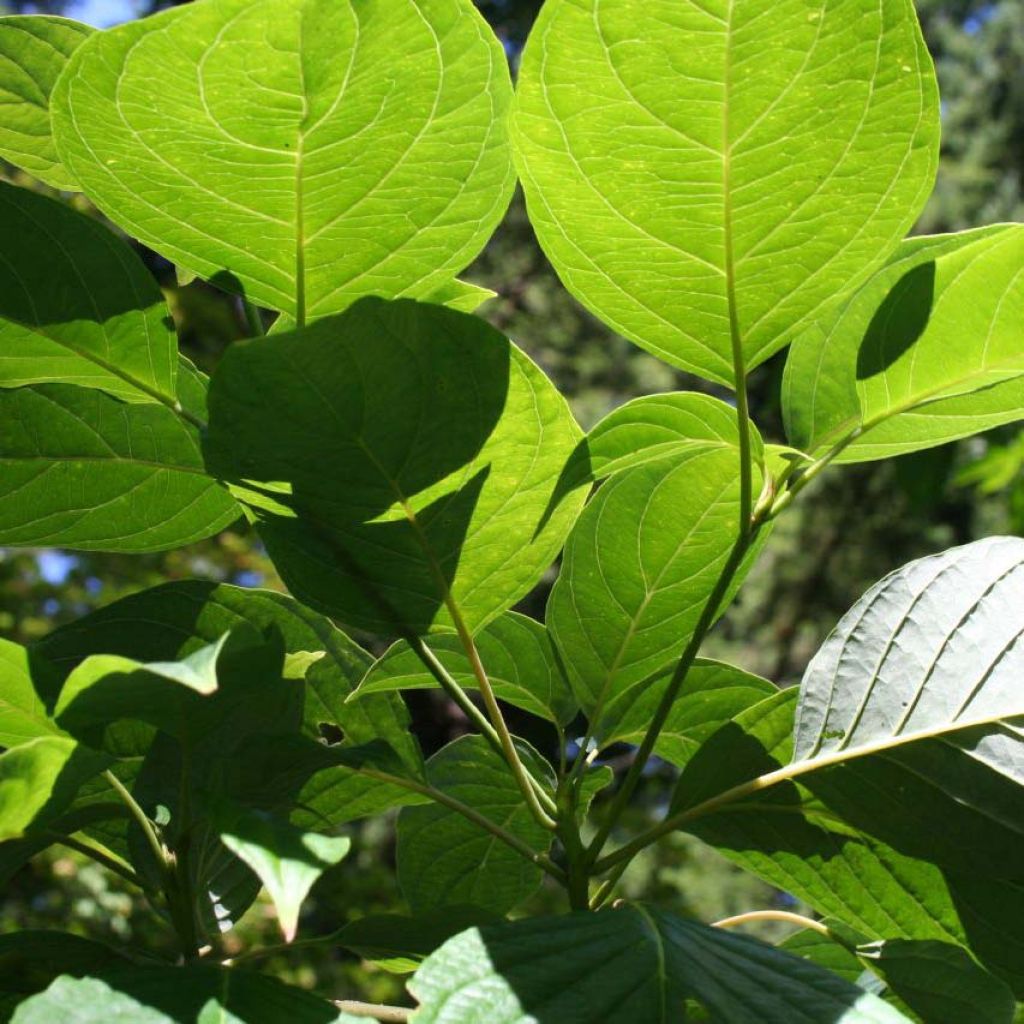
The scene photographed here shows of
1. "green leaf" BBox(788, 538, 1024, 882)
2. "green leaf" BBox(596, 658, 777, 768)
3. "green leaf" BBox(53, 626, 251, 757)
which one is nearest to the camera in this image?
"green leaf" BBox(53, 626, 251, 757)

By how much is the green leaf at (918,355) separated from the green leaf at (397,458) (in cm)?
18

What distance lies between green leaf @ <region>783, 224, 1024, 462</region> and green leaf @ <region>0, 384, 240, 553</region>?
1.26 feet

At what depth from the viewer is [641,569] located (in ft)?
2.55

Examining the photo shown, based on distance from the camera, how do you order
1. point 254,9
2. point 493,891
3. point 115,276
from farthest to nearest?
point 493,891 < point 115,276 < point 254,9

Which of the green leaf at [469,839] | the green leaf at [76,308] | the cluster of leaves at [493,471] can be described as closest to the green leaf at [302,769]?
the cluster of leaves at [493,471]

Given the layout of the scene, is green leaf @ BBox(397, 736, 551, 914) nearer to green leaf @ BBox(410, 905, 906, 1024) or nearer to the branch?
the branch

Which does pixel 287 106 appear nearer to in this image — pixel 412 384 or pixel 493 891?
pixel 412 384

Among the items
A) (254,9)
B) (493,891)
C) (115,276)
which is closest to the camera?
(254,9)

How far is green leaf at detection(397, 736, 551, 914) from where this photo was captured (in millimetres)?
853

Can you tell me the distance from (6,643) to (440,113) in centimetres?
33

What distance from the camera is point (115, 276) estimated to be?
2.14 feet

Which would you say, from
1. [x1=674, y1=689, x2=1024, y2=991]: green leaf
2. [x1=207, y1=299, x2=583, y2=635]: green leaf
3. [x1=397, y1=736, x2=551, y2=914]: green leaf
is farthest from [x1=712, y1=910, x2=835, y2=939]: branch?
[x1=207, y1=299, x2=583, y2=635]: green leaf

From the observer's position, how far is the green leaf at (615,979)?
0.51 meters

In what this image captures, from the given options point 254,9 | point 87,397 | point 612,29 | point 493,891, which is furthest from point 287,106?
point 493,891
